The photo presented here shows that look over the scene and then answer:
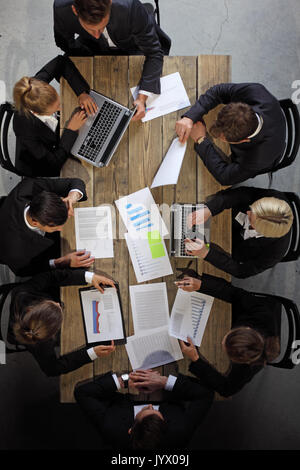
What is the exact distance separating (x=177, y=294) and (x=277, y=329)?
1.96 feet

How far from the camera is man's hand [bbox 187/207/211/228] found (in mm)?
1995

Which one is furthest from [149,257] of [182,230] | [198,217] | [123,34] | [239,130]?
[123,34]

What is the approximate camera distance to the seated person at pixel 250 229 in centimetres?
187

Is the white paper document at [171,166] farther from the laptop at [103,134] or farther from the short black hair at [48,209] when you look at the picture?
the short black hair at [48,209]

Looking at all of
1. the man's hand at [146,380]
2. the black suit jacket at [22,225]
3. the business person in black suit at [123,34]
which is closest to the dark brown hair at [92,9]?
the business person in black suit at [123,34]

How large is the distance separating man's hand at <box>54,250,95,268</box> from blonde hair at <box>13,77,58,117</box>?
2.48 ft

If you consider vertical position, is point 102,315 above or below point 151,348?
above

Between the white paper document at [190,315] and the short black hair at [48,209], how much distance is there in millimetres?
739

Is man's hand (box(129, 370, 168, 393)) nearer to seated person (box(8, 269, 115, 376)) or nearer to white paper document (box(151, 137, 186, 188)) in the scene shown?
seated person (box(8, 269, 115, 376))

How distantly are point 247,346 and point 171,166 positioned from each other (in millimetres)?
996

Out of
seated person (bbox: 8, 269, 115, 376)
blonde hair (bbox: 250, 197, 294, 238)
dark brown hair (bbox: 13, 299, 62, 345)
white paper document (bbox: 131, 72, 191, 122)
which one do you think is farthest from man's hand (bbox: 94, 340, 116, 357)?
white paper document (bbox: 131, 72, 191, 122)

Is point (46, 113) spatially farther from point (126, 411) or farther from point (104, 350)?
point (126, 411)

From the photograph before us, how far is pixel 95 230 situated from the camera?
6.67 feet
